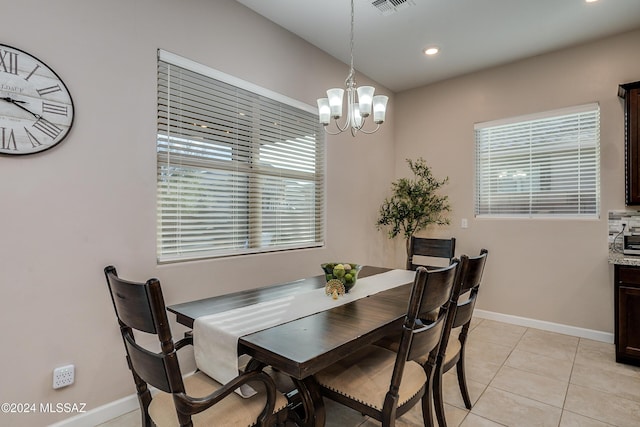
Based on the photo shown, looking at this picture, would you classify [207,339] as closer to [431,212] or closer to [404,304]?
[404,304]

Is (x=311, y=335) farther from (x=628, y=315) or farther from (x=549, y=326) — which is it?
(x=549, y=326)

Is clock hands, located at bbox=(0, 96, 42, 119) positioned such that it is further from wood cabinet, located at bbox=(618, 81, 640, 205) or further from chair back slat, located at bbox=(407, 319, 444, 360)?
wood cabinet, located at bbox=(618, 81, 640, 205)

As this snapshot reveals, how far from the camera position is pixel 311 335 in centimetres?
146

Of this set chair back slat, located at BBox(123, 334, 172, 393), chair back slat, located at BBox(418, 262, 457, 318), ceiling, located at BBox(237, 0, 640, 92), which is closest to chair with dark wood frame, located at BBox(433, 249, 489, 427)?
chair back slat, located at BBox(418, 262, 457, 318)

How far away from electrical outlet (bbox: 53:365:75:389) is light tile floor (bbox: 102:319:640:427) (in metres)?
0.37

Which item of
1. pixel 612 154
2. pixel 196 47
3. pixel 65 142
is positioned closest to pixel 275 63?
pixel 196 47

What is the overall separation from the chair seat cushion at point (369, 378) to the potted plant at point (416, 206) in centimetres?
251

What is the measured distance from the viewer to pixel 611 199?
3312 millimetres

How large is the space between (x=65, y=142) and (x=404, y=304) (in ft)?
7.15

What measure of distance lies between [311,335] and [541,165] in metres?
3.62

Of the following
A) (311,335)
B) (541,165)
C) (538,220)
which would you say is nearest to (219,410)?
(311,335)

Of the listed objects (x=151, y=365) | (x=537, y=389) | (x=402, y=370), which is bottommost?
(x=537, y=389)

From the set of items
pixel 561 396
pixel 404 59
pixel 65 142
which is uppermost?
pixel 404 59

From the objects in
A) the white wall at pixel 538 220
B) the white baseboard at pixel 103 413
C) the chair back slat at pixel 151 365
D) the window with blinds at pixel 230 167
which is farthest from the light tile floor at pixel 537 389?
the window with blinds at pixel 230 167
